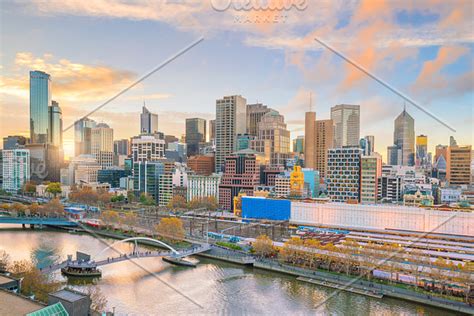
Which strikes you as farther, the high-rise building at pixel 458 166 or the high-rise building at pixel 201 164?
the high-rise building at pixel 201 164

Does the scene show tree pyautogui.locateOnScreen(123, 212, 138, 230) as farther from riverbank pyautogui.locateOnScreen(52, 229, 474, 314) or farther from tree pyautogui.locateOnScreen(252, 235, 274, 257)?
tree pyautogui.locateOnScreen(252, 235, 274, 257)

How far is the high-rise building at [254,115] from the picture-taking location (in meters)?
33.4

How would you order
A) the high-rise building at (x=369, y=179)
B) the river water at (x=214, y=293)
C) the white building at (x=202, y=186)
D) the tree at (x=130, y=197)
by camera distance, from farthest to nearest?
the tree at (x=130, y=197)
the white building at (x=202, y=186)
the high-rise building at (x=369, y=179)
the river water at (x=214, y=293)

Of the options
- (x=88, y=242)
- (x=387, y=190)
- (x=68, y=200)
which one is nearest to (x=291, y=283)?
(x=88, y=242)

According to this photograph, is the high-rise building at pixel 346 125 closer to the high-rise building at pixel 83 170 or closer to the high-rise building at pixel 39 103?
the high-rise building at pixel 83 170

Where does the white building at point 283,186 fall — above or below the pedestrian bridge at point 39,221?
above

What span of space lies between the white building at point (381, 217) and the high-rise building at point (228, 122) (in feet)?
50.2

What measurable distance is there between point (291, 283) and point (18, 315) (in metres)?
4.52

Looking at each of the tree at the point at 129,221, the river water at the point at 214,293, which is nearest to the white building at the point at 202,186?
the tree at the point at 129,221

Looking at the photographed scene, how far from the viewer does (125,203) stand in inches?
716

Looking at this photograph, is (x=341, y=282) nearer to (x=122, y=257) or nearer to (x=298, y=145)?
(x=122, y=257)

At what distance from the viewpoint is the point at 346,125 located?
1357 inches

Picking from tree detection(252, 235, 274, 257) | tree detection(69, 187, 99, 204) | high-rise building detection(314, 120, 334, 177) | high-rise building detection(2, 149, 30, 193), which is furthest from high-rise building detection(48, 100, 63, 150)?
high-rise building detection(314, 120, 334, 177)

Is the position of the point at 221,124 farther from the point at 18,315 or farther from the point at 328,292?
the point at 18,315
